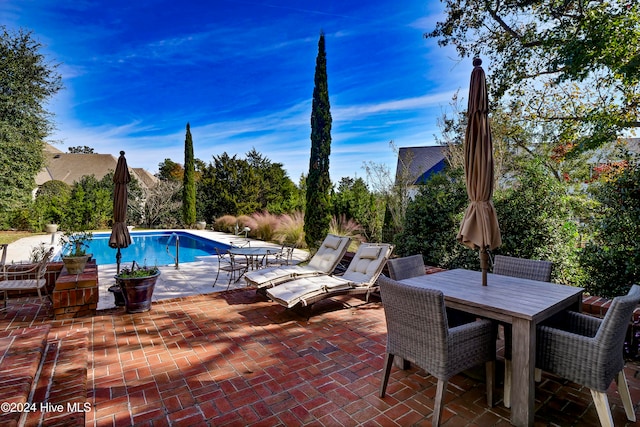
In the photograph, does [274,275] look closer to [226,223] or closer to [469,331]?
[469,331]

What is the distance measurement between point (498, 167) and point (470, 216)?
20.7 feet

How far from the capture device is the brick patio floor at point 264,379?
7.79 ft

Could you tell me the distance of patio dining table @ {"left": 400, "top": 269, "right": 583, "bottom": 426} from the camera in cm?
221

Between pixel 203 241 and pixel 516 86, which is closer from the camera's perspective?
pixel 516 86

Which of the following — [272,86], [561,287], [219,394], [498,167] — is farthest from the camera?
[272,86]

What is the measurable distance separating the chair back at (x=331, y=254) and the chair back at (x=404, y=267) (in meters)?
1.86

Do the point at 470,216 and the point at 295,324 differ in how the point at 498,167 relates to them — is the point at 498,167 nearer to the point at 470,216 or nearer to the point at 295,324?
the point at 470,216

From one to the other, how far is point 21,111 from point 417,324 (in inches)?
649

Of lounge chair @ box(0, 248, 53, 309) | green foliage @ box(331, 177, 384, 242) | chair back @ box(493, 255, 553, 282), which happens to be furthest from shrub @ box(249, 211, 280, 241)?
chair back @ box(493, 255, 553, 282)

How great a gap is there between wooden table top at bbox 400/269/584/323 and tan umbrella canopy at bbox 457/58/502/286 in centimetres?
23

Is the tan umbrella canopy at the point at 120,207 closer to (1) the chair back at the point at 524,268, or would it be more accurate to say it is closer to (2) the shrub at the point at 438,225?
(2) the shrub at the point at 438,225

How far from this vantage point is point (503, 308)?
2.32m

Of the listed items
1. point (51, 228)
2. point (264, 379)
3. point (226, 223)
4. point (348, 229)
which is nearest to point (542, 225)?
point (264, 379)

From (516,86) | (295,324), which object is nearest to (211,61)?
(516,86)
